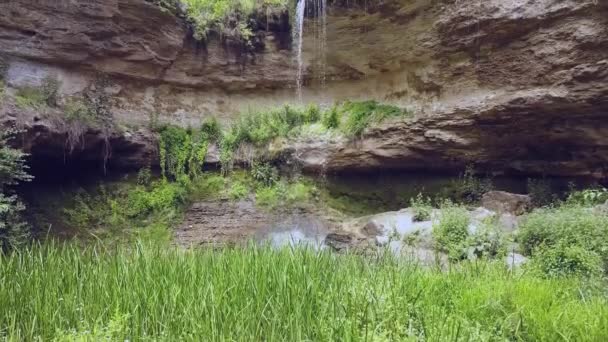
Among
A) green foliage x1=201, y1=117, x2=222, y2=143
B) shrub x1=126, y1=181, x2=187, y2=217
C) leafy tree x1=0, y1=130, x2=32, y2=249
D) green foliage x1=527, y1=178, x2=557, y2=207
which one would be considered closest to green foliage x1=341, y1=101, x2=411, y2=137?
green foliage x1=527, y1=178, x2=557, y2=207

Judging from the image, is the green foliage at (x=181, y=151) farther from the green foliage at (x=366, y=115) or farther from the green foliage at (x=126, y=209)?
the green foliage at (x=366, y=115)

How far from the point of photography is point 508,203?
9352 millimetres

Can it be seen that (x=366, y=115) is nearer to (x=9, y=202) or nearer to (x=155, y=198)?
(x=155, y=198)

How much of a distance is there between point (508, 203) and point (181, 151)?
820 centimetres

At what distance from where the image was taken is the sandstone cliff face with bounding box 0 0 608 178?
28.9ft

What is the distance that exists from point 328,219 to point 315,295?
7628 millimetres

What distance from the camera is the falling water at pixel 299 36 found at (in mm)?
12422

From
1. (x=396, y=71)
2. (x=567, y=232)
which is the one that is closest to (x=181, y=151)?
(x=396, y=71)

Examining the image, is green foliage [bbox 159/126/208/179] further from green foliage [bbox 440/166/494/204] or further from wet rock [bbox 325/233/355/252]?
green foliage [bbox 440/166/494/204]

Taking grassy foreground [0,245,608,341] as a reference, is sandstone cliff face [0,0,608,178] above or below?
above

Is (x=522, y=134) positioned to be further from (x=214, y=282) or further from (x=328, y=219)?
(x=214, y=282)

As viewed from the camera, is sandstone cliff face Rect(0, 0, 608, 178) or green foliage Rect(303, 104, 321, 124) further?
green foliage Rect(303, 104, 321, 124)

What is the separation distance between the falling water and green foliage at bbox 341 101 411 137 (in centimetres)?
214

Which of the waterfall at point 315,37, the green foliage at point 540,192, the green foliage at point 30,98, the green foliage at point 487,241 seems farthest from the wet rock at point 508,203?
the green foliage at point 30,98
